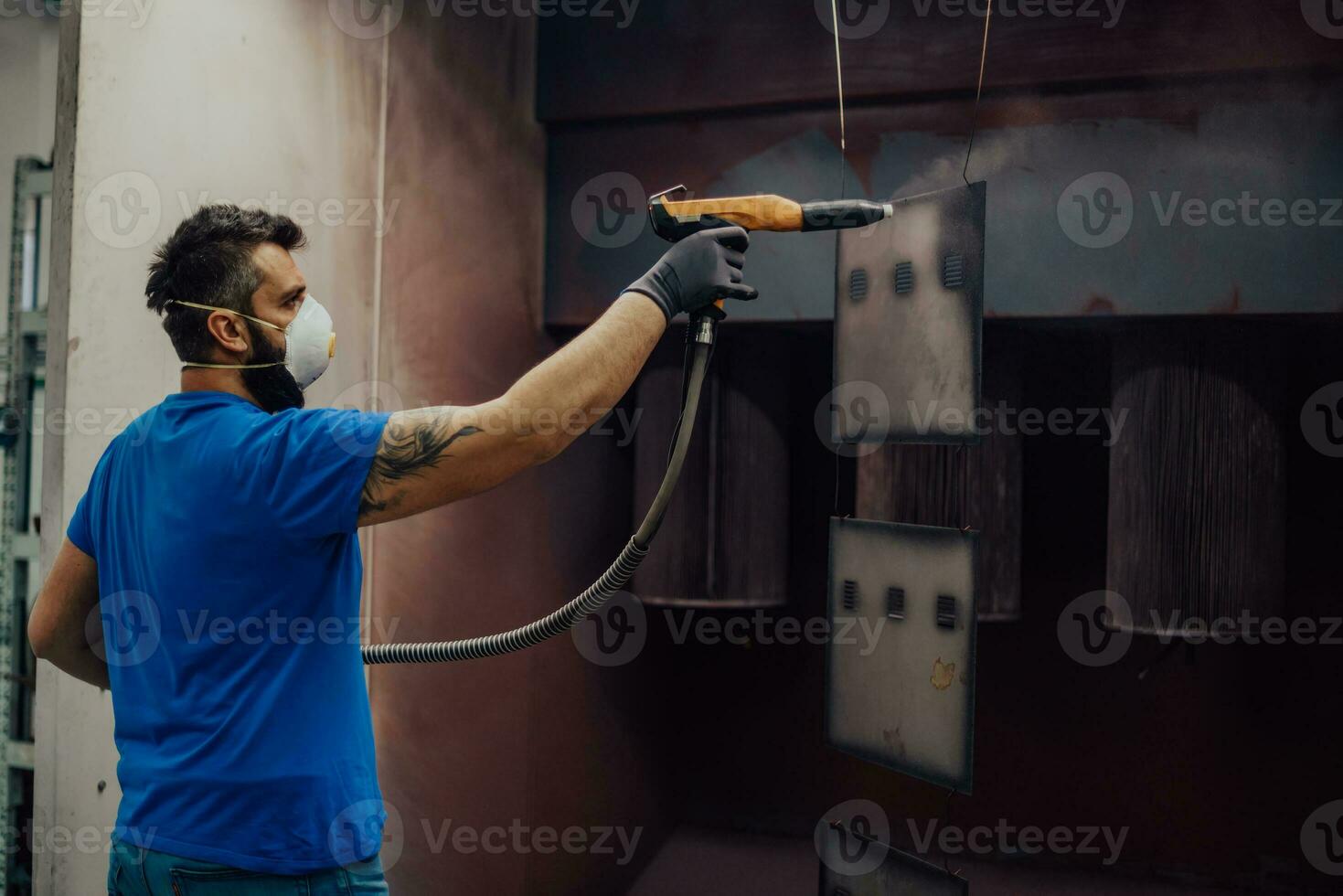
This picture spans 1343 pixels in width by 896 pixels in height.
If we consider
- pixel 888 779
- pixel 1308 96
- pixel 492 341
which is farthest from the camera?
pixel 888 779

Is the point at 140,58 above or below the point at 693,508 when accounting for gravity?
above

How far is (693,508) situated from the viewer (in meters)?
2.77

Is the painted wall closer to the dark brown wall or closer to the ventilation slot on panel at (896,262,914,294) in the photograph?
the ventilation slot on panel at (896,262,914,294)

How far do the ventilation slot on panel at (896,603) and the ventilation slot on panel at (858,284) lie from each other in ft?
2.08

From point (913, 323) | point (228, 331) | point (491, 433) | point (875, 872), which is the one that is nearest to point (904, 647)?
point (875, 872)

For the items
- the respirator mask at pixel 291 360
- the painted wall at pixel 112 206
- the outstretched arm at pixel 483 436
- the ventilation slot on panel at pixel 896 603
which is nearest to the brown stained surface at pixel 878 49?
the painted wall at pixel 112 206

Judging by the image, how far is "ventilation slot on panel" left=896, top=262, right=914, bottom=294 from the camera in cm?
190

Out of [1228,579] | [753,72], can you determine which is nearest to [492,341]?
[753,72]

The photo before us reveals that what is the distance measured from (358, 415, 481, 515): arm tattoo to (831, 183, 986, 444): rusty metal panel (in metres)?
1.09

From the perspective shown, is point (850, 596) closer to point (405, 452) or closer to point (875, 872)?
point (875, 872)

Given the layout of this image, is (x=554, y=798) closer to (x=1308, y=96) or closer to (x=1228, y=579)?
(x=1228, y=579)

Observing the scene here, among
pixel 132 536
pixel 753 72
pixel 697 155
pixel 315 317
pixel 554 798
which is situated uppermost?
pixel 753 72

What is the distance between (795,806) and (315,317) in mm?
2837

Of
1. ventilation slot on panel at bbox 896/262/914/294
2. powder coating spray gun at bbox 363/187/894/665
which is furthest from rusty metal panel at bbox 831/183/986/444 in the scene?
powder coating spray gun at bbox 363/187/894/665
